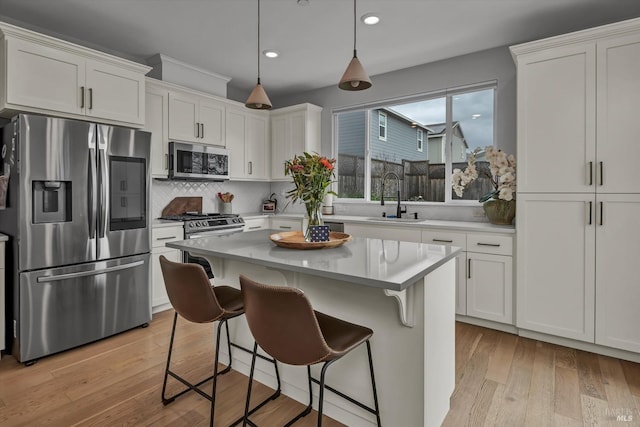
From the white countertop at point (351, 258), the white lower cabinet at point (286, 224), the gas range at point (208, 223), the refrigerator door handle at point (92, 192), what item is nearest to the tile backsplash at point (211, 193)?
the gas range at point (208, 223)

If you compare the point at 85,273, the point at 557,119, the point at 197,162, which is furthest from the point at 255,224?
the point at 557,119

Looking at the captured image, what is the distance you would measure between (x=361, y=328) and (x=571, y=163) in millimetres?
2269

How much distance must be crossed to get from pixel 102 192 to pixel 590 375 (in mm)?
3848

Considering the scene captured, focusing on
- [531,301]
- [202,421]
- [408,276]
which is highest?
[408,276]

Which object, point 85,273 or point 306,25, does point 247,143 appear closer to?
point 306,25

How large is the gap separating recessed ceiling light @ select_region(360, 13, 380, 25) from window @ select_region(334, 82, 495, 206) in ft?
4.41

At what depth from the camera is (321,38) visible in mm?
3377

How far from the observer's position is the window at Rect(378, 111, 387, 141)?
15.0 ft

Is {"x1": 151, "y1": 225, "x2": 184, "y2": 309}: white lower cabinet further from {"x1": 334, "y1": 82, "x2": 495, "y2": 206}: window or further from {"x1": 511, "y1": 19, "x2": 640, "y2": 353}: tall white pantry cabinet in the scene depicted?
{"x1": 511, "y1": 19, "x2": 640, "y2": 353}: tall white pantry cabinet

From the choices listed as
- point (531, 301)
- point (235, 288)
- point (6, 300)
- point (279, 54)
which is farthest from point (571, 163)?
point (6, 300)

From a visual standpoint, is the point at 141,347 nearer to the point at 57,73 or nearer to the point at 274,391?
the point at 274,391

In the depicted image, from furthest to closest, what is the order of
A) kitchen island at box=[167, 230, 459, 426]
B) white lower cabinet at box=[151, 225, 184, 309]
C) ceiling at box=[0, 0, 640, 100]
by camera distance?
1. white lower cabinet at box=[151, 225, 184, 309]
2. ceiling at box=[0, 0, 640, 100]
3. kitchen island at box=[167, 230, 459, 426]

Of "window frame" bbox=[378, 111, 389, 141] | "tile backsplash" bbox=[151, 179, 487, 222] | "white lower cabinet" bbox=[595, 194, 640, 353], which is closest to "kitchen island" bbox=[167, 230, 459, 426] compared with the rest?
"white lower cabinet" bbox=[595, 194, 640, 353]

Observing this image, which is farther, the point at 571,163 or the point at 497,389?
the point at 571,163
